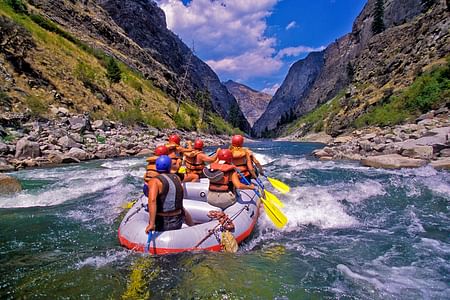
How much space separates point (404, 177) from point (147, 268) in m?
11.1

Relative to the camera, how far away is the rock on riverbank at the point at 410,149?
14.3 m

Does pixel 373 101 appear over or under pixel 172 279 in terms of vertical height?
over

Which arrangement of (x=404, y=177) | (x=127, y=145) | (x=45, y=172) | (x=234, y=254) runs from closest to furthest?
(x=234, y=254) < (x=404, y=177) < (x=45, y=172) < (x=127, y=145)

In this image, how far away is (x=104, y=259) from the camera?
5.25m

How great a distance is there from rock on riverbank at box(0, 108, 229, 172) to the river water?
18.9 ft

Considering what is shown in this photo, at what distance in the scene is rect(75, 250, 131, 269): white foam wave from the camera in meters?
5.04

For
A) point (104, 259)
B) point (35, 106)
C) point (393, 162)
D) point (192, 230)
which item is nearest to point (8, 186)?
point (104, 259)

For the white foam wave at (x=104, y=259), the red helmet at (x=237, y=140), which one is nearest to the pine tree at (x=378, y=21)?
the red helmet at (x=237, y=140)

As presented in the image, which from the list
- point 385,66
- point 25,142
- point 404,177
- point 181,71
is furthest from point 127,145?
point 181,71

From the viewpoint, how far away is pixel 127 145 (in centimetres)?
2248

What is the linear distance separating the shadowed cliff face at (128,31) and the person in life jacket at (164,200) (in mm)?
45641

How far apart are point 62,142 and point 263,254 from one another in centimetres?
1628

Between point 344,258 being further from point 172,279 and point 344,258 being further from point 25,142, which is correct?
point 25,142

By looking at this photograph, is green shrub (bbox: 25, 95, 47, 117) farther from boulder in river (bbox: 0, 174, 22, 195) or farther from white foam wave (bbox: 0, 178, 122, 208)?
boulder in river (bbox: 0, 174, 22, 195)
